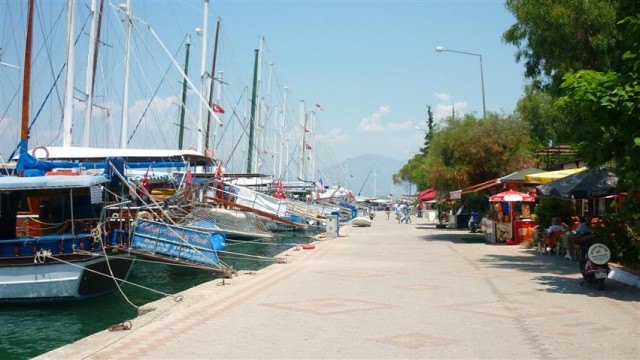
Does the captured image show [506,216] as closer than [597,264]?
No

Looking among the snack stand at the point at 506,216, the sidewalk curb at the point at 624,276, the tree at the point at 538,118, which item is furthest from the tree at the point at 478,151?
the sidewalk curb at the point at 624,276

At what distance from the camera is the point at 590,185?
54.1ft

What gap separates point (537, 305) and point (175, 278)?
1282cm

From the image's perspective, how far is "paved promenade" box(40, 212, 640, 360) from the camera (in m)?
7.47

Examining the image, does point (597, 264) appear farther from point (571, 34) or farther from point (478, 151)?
point (478, 151)

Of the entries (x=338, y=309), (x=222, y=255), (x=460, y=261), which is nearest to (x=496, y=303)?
(x=338, y=309)

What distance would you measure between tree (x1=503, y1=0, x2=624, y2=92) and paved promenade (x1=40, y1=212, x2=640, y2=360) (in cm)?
565

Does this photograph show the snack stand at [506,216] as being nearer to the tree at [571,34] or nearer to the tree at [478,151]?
the tree at [478,151]

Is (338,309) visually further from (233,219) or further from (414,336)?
(233,219)

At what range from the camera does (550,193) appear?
58.8ft

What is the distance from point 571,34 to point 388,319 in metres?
10.9

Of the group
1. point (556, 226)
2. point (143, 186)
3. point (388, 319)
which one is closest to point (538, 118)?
point (556, 226)

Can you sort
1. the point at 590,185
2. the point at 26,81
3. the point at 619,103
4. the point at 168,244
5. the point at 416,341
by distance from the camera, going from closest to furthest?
the point at 416,341 < the point at 619,103 < the point at 168,244 < the point at 590,185 < the point at 26,81

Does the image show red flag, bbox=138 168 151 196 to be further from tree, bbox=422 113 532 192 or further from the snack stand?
tree, bbox=422 113 532 192
